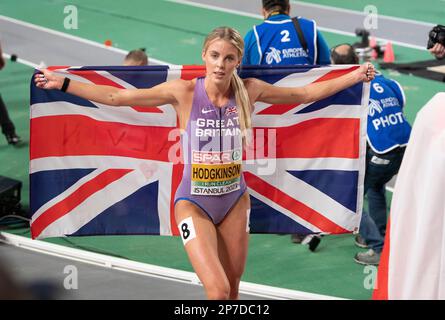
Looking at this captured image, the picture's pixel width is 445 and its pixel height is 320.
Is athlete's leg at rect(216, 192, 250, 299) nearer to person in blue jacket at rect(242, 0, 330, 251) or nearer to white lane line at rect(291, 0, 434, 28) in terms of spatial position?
person in blue jacket at rect(242, 0, 330, 251)

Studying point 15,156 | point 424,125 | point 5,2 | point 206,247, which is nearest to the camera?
point 424,125

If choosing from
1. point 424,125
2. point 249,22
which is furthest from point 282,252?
point 249,22

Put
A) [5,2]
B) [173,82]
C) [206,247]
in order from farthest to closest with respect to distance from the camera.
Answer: [5,2] < [173,82] < [206,247]

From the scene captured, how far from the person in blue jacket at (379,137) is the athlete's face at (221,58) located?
8.14 ft

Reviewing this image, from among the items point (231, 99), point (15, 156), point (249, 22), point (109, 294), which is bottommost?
point (109, 294)

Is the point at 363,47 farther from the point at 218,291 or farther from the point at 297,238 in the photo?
the point at 218,291

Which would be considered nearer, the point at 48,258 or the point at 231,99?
the point at 231,99

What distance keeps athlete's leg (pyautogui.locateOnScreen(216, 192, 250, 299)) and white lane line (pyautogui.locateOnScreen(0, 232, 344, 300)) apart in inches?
62.5

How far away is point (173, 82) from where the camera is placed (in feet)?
18.2

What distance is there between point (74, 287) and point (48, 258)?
0.83 metres

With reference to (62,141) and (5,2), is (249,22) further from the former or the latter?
(62,141)

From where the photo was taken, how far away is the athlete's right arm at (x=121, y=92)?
552 centimetres

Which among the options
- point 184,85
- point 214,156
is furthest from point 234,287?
point 184,85

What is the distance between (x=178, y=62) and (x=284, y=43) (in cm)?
688
